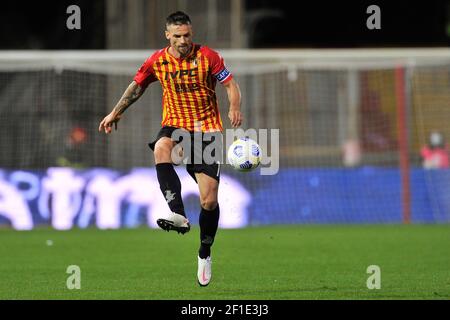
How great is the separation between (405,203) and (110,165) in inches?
227

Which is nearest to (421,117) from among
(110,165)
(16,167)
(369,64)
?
(369,64)

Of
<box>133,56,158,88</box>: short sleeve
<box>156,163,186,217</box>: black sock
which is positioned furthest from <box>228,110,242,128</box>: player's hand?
<box>133,56,158,88</box>: short sleeve

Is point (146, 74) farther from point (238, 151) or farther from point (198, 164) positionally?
point (238, 151)

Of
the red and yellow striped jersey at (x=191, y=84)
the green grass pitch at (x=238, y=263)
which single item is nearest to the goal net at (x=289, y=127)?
the green grass pitch at (x=238, y=263)

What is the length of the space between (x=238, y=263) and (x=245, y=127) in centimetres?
898

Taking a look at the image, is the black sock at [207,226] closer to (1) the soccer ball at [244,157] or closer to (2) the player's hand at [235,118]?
(1) the soccer ball at [244,157]

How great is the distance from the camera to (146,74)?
9695mm

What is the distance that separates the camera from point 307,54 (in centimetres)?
2031

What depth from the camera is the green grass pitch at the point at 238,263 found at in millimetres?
9117

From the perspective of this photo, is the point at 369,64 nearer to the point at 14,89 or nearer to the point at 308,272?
the point at 14,89

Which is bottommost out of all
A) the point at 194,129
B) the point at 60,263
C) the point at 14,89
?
the point at 60,263

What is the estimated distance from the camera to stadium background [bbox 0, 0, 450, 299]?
63.8ft

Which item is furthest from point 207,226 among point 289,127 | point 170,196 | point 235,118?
point 289,127

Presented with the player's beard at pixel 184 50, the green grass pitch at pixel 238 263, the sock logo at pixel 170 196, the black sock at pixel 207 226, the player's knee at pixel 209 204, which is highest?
the player's beard at pixel 184 50
